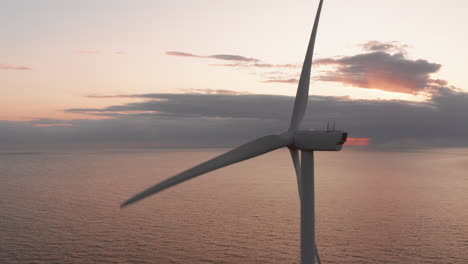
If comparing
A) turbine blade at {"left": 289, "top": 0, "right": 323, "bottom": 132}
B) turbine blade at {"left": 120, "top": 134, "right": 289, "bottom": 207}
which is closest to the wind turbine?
turbine blade at {"left": 120, "top": 134, "right": 289, "bottom": 207}

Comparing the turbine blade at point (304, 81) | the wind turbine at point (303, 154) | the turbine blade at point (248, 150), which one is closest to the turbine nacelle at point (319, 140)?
the wind turbine at point (303, 154)

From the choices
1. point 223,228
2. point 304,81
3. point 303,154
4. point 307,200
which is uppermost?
point 304,81

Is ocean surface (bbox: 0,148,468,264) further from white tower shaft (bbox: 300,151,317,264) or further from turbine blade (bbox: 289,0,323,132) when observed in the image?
turbine blade (bbox: 289,0,323,132)

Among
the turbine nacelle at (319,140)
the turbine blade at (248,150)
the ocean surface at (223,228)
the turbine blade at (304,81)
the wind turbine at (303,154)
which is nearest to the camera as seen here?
the turbine nacelle at (319,140)

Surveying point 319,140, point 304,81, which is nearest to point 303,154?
point 319,140

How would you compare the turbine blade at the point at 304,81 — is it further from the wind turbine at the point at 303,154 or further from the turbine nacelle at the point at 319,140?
the turbine nacelle at the point at 319,140

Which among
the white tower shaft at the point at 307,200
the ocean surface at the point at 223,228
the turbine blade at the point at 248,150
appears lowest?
the ocean surface at the point at 223,228

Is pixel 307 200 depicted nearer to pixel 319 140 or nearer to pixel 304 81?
pixel 319 140

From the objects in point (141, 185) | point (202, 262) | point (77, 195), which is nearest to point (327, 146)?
point (202, 262)

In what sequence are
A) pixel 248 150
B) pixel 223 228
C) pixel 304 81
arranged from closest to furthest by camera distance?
pixel 248 150 → pixel 304 81 → pixel 223 228
